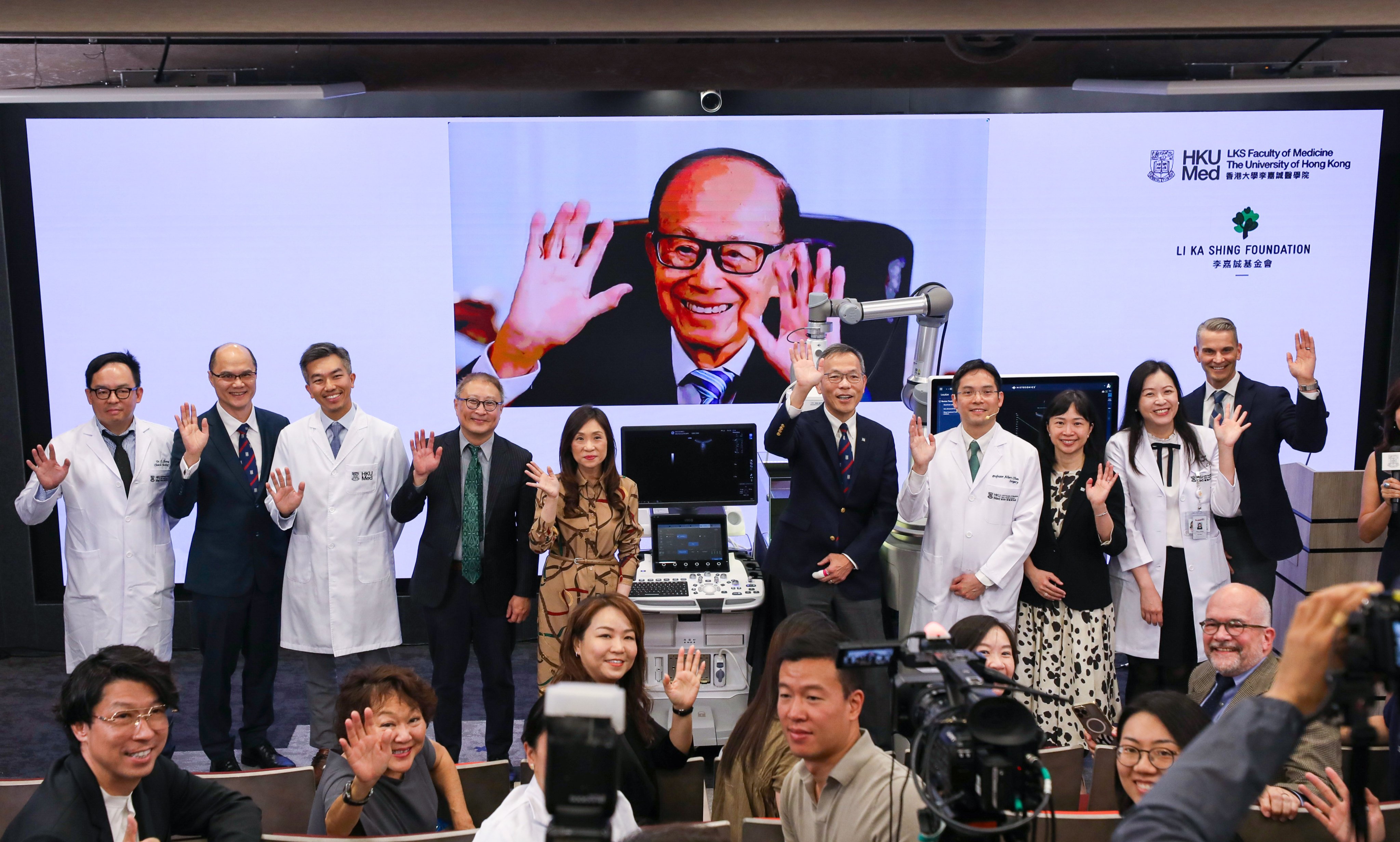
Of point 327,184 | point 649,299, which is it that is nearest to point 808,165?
point 649,299

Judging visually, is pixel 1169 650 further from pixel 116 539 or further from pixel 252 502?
pixel 116 539

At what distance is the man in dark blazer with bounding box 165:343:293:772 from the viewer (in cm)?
398

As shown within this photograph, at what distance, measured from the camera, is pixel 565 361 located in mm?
5660

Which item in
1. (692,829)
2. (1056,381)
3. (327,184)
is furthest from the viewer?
(327,184)

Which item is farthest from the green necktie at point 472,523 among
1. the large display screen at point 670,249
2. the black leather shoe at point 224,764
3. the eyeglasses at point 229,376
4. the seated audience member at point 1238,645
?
the seated audience member at point 1238,645

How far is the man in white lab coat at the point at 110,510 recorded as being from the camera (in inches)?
156

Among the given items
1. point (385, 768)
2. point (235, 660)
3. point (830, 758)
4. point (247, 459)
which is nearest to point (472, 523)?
point (247, 459)

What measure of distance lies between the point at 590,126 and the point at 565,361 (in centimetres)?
118

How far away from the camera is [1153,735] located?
233 cm

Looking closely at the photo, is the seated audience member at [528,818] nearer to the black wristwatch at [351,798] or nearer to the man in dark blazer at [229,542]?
the black wristwatch at [351,798]

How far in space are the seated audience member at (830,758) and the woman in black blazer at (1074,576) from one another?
1811mm

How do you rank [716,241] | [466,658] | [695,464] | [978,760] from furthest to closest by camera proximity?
[716,241] < [695,464] < [466,658] < [978,760]

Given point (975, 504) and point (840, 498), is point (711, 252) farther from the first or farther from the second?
point (975, 504)

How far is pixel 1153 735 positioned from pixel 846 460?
6.29 ft
